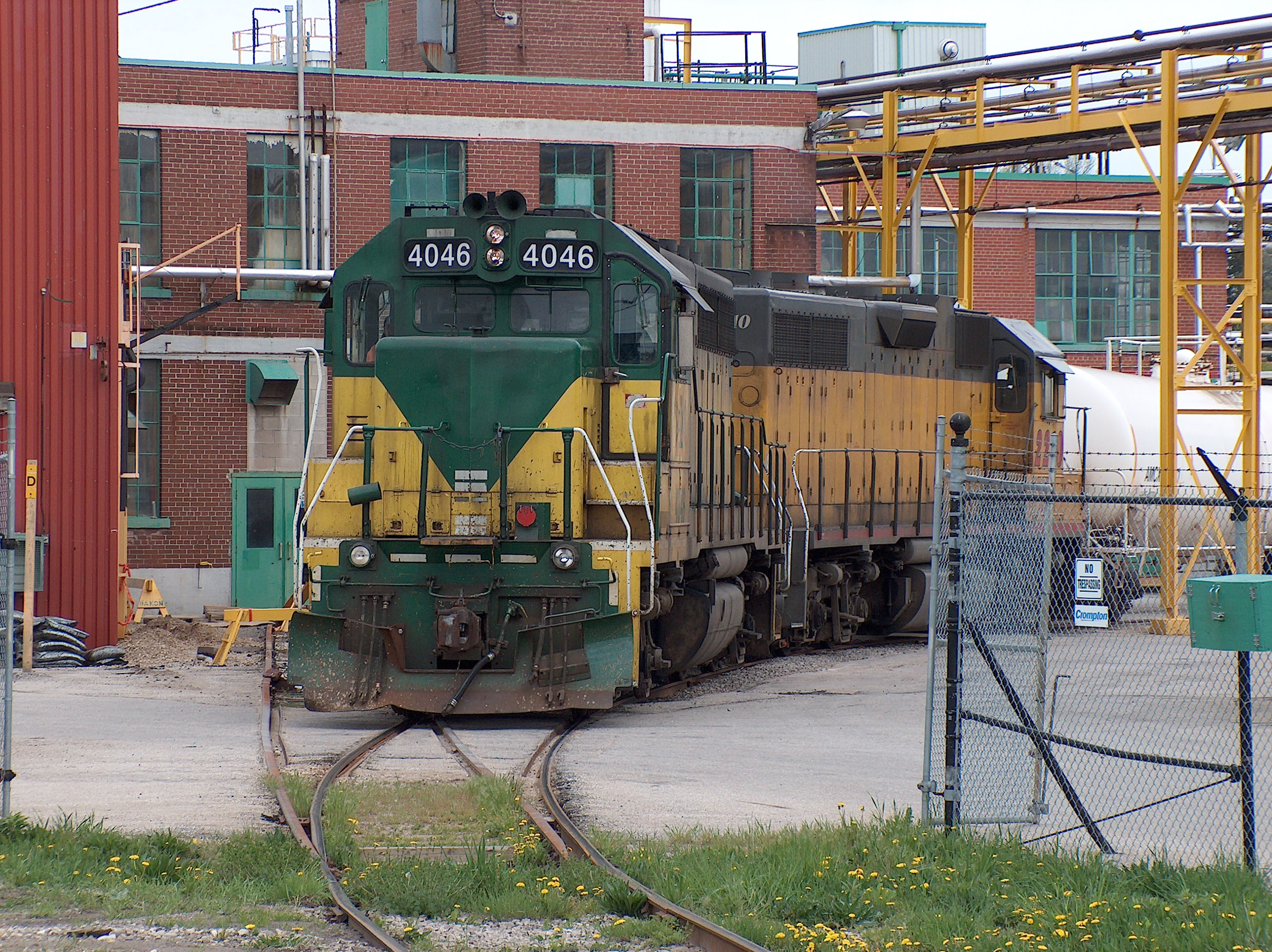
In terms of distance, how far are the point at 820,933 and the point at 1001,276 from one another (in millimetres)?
32361

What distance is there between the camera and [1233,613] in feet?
21.5

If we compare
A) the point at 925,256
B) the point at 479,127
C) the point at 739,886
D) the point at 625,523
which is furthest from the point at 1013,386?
the point at 925,256

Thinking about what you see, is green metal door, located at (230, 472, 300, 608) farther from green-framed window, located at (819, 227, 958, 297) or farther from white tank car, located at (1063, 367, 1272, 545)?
green-framed window, located at (819, 227, 958, 297)

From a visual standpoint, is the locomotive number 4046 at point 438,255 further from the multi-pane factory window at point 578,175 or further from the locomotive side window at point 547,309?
the multi-pane factory window at point 578,175

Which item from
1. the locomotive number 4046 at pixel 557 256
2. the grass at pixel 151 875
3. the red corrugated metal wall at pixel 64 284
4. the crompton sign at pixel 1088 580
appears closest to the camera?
the grass at pixel 151 875

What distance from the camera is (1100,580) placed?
38.0 ft

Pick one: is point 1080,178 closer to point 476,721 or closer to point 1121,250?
point 1121,250

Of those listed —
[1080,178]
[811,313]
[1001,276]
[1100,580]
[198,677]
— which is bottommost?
[198,677]

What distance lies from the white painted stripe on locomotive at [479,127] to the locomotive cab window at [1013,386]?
6.72 m

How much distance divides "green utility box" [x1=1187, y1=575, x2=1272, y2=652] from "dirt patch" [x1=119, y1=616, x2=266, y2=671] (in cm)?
1104

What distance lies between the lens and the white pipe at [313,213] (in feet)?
74.2

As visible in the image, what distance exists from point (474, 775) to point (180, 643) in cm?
967

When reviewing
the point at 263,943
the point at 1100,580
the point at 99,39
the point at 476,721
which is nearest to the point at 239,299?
the point at 99,39

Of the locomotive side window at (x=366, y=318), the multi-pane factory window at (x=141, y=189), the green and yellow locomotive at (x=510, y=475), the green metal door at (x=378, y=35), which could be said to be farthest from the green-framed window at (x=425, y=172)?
the locomotive side window at (x=366, y=318)
